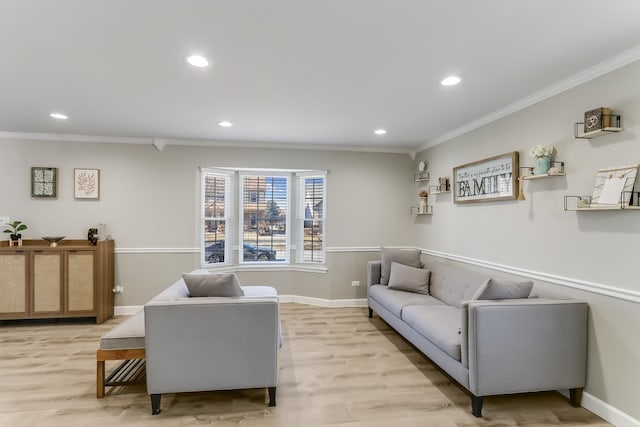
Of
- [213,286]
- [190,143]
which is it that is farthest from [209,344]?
Answer: [190,143]

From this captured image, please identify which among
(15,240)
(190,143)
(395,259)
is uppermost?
(190,143)

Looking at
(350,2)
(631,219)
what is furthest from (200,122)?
(631,219)

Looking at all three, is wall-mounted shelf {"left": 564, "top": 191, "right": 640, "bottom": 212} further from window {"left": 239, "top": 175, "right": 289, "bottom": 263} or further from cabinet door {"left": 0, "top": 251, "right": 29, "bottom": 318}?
cabinet door {"left": 0, "top": 251, "right": 29, "bottom": 318}

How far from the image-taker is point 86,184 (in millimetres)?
4434

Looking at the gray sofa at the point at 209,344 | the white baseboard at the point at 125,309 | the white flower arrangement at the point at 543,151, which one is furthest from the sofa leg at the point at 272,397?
the white baseboard at the point at 125,309

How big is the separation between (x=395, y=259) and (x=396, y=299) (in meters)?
0.84

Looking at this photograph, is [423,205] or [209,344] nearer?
[209,344]

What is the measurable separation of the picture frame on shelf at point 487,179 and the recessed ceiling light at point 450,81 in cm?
98

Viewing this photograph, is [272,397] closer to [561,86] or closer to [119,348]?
[119,348]

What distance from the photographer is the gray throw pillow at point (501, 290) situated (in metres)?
2.54

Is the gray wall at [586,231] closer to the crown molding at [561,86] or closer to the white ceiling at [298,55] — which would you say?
the crown molding at [561,86]

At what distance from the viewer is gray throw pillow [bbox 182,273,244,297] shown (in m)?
2.61

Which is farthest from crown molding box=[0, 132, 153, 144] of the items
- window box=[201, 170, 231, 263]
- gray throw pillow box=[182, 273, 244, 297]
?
gray throw pillow box=[182, 273, 244, 297]

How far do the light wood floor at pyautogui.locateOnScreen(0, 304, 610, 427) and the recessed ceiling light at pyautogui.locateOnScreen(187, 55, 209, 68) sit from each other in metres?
2.46
